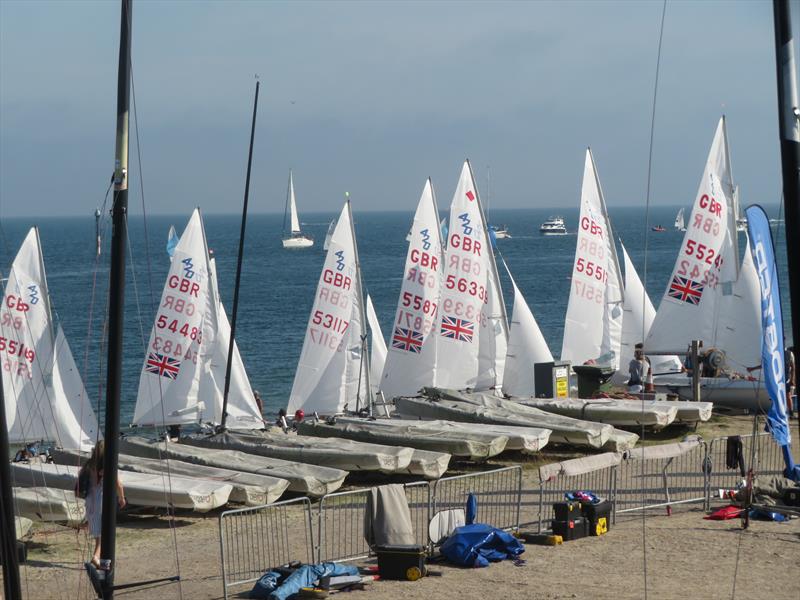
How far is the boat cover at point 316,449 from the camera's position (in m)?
19.3

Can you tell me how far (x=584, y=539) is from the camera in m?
15.1

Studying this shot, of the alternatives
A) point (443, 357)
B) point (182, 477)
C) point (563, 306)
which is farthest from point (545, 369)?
point (563, 306)

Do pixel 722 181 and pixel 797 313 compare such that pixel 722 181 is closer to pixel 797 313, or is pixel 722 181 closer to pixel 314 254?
pixel 797 313

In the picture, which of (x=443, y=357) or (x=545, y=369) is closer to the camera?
(x=545, y=369)

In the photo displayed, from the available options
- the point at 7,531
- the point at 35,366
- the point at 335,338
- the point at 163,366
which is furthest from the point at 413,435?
the point at 7,531

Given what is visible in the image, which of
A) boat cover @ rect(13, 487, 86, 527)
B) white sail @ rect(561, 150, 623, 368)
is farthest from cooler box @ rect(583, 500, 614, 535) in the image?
white sail @ rect(561, 150, 623, 368)

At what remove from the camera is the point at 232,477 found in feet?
58.7

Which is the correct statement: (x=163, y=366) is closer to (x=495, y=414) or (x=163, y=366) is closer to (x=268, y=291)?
(x=495, y=414)

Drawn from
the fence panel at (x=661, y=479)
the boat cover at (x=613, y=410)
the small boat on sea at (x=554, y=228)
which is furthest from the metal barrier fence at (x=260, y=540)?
the small boat on sea at (x=554, y=228)

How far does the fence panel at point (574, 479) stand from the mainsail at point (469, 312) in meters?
9.41

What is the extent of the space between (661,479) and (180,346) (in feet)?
40.3

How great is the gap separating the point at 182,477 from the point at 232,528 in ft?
6.31

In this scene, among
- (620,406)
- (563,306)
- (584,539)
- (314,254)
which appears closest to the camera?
(584,539)

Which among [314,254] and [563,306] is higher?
[314,254]
